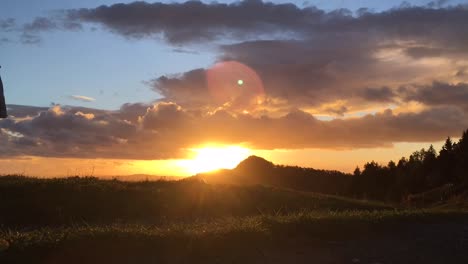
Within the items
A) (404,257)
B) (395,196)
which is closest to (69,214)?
(404,257)

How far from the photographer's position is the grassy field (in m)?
8.87

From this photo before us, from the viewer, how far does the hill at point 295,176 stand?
59.2 m

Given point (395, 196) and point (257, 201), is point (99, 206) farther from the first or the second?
point (395, 196)

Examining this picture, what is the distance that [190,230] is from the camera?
Answer: 10016 mm

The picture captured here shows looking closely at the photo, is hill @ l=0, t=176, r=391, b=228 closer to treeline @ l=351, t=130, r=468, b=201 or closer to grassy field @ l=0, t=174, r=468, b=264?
grassy field @ l=0, t=174, r=468, b=264

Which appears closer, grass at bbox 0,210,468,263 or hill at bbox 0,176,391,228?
grass at bbox 0,210,468,263

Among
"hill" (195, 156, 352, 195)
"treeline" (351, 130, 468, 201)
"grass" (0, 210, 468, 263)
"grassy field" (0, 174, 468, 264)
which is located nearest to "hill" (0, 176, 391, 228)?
"grassy field" (0, 174, 468, 264)

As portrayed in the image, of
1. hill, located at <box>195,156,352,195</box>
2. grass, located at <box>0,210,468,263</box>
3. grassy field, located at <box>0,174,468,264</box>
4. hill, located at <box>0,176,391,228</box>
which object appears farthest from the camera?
hill, located at <box>195,156,352,195</box>

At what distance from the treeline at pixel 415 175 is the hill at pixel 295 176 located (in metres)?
3.01

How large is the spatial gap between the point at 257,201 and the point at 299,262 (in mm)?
11669

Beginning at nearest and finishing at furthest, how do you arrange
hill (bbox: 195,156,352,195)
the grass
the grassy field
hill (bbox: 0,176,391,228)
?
the grass
the grassy field
hill (bbox: 0,176,391,228)
hill (bbox: 195,156,352,195)

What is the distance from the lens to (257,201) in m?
20.9

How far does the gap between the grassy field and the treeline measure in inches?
1714

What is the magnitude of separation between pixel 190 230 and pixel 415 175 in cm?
6254
